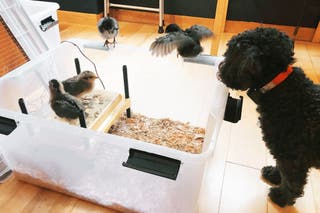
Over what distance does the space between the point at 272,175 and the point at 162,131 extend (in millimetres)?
483

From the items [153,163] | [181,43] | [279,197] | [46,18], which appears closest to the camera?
[153,163]

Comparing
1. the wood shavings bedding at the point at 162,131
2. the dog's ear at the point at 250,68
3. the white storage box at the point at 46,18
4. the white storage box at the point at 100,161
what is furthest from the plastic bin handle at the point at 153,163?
the white storage box at the point at 46,18

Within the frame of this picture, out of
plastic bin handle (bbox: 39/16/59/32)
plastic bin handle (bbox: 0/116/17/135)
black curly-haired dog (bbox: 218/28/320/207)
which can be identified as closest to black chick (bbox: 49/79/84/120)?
plastic bin handle (bbox: 0/116/17/135)

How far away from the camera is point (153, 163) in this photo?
69 cm

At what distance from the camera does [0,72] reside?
3.96ft

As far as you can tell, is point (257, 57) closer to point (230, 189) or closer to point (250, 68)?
point (250, 68)

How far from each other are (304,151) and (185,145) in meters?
0.47

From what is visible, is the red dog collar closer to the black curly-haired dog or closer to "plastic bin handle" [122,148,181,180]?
the black curly-haired dog

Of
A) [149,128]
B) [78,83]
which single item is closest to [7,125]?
[78,83]

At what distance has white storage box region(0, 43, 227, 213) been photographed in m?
0.70

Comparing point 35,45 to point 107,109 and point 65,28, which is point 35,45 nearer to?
point 107,109

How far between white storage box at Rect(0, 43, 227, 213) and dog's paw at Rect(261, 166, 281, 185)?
32 centimetres

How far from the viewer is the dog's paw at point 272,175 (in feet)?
3.40

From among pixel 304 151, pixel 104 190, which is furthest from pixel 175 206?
pixel 304 151
